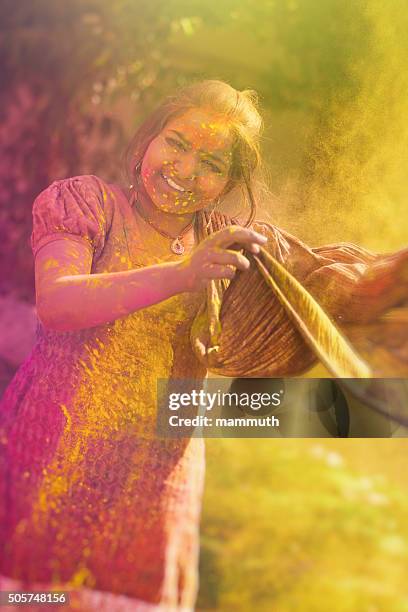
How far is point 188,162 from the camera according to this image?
108 cm

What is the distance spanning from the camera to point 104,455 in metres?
1.08

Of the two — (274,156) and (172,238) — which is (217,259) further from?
(274,156)

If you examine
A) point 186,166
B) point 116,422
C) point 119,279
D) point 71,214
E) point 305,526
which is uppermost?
point 186,166

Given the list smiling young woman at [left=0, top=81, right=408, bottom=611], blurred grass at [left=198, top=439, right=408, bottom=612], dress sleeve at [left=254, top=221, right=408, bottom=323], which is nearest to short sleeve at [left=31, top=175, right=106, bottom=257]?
smiling young woman at [left=0, top=81, right=408, bottom=611]

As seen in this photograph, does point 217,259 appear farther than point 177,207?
No

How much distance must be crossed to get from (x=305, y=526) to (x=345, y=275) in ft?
1.43

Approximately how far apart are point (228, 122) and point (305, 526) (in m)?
0.70

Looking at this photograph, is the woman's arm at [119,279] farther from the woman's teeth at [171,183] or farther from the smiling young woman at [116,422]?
the woman's teeth at [171,183]

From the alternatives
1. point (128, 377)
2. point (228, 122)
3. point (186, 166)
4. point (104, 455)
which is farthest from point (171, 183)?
point (104, 455)

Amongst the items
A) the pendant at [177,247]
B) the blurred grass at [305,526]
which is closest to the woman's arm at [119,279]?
the pendant at [177,247]

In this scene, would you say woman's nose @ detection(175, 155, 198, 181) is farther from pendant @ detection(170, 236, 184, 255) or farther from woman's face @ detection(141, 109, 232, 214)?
pendant @ detection(170, 236, 184, 255)

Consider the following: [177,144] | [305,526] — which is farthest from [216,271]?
Result: [305,526]

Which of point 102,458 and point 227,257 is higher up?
point 227,257

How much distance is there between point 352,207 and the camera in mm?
1143
